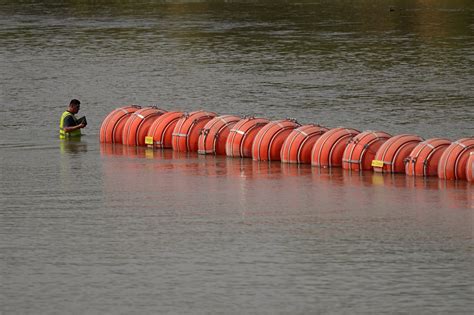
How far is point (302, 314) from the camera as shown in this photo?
65.0 ft

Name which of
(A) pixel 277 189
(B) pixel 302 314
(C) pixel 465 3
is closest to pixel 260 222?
(A) pixel 277 189

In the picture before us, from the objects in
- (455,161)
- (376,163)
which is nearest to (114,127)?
(376,163)

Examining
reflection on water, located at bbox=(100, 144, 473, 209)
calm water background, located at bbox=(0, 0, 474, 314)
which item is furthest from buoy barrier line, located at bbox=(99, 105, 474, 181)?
calm water background, located at bbox=(0, 0, 474, 314)

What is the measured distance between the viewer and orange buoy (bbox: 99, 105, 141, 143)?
132 feet

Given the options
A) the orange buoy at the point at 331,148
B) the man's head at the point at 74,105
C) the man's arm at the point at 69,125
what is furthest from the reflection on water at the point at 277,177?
the man's arm at the point at 69,125

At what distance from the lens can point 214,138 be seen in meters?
37.3

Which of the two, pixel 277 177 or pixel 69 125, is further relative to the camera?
pixel 69 125

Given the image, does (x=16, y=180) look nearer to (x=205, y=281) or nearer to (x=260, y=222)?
(x=260, y=222)

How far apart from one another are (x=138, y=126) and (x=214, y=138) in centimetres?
336

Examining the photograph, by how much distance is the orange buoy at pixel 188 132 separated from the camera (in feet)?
125

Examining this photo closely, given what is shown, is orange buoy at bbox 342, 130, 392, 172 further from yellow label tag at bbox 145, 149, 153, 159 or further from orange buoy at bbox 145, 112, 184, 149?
orange buoy at bbox 145, 112, 184, 149

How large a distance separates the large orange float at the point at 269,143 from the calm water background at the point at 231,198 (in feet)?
1.52

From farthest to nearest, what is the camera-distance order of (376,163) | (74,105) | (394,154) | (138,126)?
(74,105), (138,126), (376,163), (394,154)

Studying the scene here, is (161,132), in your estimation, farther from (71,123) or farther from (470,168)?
(470,168)
